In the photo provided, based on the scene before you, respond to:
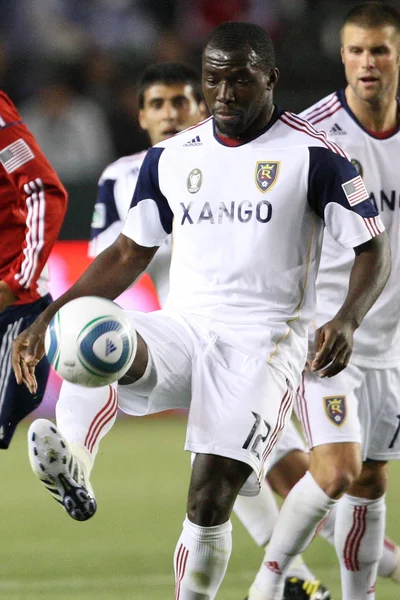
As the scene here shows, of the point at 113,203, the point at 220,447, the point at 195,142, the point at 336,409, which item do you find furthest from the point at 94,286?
the point at 113,203

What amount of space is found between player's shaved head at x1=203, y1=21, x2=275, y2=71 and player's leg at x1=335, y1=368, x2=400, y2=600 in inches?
64.5

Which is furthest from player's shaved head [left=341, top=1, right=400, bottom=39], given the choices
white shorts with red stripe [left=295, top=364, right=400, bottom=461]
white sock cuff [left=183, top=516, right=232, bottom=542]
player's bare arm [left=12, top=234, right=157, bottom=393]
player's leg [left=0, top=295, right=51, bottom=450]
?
white sock cuff [left=183, top=516, right=232, bottom=542]

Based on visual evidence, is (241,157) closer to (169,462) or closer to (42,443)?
(42,443)

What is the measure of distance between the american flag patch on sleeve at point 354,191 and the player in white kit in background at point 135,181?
1899mm

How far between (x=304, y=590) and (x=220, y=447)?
162 centimetres

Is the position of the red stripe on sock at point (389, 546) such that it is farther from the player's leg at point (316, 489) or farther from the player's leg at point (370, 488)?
the player's leg at point (316, 489)

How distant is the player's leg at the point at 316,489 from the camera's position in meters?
4.93

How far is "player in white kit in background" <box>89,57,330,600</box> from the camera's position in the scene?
595cm

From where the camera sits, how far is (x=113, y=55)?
1318 centimetres

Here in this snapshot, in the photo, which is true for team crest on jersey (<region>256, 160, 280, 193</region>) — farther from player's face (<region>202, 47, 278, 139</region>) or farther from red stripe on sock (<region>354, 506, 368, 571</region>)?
red stripe on sock (<region>354, 506, 368, 571</region>)

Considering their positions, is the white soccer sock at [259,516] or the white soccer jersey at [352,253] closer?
the white soccer jersey at [352,253]

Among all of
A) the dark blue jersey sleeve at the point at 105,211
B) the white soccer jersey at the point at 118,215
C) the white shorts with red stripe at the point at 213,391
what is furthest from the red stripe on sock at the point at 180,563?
the dark blue jersey sleeve at the point at 105,211

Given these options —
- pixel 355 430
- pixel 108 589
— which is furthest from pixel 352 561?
pixel 108 589

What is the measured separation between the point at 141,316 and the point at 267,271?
455mm
